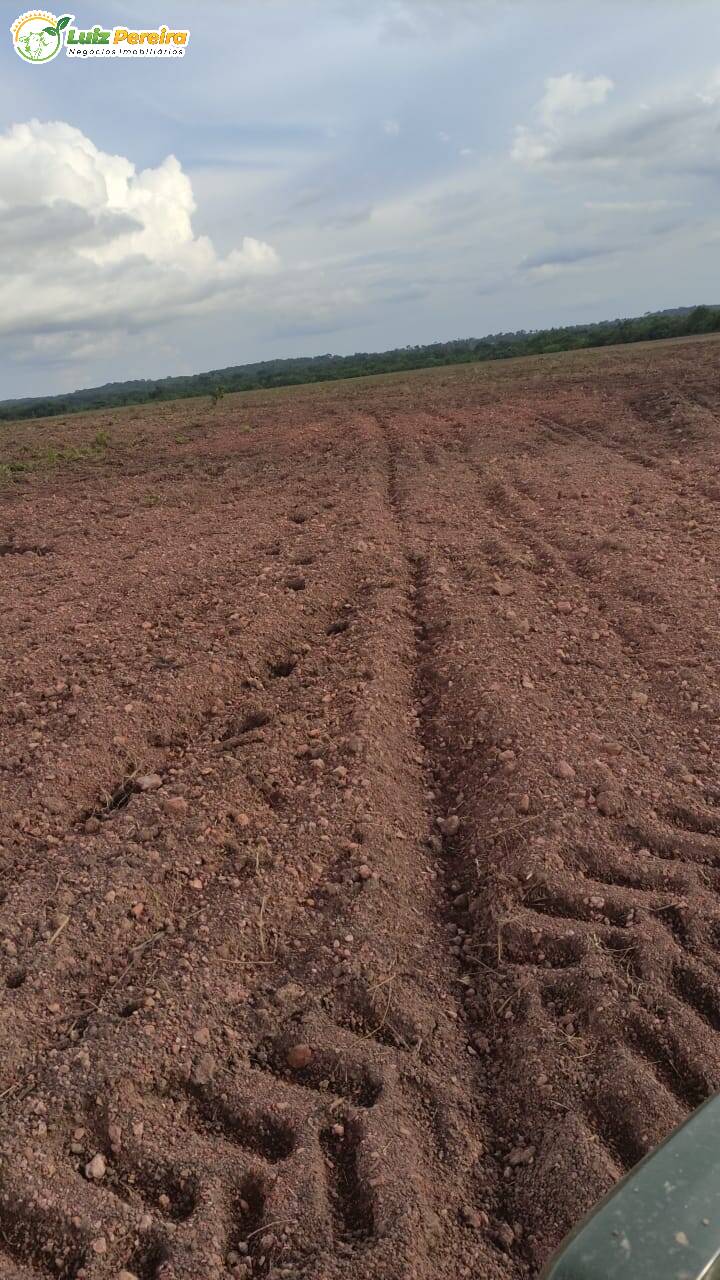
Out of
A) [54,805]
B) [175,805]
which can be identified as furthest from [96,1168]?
[54,805]

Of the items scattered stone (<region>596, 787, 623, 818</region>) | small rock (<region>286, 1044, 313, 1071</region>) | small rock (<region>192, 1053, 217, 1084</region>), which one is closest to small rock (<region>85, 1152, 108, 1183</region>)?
small rock (<region>192, 1053, 217, 1084</region>)

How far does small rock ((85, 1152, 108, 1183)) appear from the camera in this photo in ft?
7.99

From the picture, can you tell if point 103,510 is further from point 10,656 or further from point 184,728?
point 184,728

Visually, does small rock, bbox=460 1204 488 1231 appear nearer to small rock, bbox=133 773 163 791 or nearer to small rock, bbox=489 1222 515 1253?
small rock, bbox=489 1222 515 1253

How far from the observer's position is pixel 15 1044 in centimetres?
282

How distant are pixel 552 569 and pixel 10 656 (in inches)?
170

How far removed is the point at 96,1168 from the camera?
2447 mm

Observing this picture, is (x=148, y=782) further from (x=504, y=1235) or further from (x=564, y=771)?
(x=504, y=1235)

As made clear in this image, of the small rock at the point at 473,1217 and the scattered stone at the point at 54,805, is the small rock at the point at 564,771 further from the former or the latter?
the scattered stone at the point at 54,805

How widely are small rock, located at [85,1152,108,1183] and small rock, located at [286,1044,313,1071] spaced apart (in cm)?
63

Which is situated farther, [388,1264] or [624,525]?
[624,525]

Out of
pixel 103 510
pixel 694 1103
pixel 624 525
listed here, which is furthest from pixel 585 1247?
pixel 103 510

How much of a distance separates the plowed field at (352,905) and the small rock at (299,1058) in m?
0.02

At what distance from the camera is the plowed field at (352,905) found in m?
2.42
